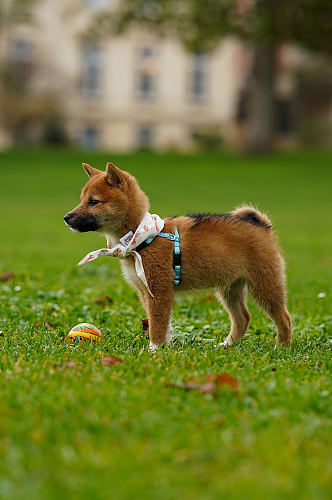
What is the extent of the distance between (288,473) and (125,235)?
2.69 metres

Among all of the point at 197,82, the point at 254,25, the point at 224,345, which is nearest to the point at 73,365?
the point at 224,345

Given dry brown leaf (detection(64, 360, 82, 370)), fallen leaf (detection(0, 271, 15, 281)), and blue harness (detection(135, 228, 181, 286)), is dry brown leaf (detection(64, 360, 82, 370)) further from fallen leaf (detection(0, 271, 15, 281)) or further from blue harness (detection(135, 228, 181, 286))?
fallen leaf (detection(0, 271, 15, 281))

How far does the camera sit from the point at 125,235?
524 cm

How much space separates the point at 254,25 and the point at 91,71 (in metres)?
21.2

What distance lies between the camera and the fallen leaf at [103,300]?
6941 mm

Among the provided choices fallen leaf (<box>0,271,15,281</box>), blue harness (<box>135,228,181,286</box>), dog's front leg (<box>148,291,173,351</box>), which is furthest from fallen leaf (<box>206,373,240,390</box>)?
fallen leaf (<box>0,271,15,281</box>)

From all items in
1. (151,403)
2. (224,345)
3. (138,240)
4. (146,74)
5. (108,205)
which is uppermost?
(146,74)

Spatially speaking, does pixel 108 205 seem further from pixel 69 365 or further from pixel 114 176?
pixel 69 365

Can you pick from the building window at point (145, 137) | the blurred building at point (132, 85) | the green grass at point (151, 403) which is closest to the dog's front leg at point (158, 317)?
the green grass at point (151, 403)

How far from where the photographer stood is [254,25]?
1067 inches

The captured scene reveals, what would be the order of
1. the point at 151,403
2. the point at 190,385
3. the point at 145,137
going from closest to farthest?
the point at 151,403
the point at 190,385
the point at 145,137

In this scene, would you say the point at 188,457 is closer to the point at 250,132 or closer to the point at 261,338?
the point at 261,338

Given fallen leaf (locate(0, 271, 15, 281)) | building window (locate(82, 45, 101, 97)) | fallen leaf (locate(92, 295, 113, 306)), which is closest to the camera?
fallen leaf (locate(92, 295, 113, 306))

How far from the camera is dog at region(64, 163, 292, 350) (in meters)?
5.12
